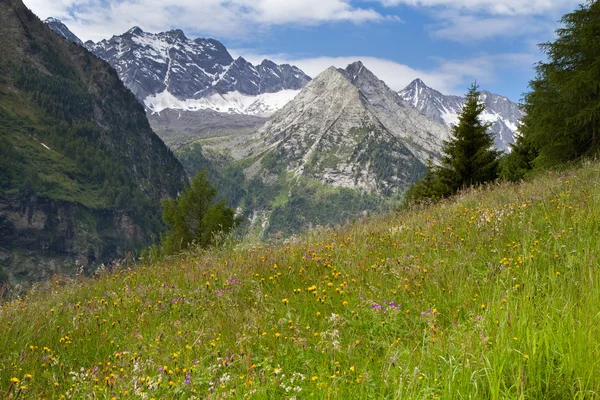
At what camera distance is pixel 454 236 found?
6.49 metres

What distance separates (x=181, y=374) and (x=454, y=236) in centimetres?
474

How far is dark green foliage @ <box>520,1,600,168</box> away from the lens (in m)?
18.6

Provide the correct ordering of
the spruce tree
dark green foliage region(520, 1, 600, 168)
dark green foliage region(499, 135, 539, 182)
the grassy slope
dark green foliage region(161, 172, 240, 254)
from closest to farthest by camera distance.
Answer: the grassy slope < dark green foliage region(520, 1, 600, 168) < the spruce tree < dark green foliage region(499, 135, 539, 182) < dark green foliage region(161, 172, 240, 254)

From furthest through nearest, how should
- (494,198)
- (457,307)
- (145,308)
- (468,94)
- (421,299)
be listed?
1. (468,94)
2. (494,198)
3. (145,308)
4. (421,299)
5. (457,307)

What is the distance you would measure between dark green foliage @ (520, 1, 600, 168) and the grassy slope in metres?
13.8

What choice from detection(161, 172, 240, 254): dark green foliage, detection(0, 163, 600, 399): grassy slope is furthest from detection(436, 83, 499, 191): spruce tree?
detection(0, 163, 600, 399): grassy slope

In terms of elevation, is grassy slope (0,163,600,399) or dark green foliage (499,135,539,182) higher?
dark green foliage (499,135,539,182)

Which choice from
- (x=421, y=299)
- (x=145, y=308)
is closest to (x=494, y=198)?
(x=421, y=299)

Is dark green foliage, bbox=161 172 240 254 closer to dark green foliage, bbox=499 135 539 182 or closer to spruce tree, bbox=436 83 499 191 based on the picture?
spruce tree, bbox=436 83 499 191

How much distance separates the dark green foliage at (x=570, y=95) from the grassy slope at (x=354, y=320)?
13.8 meters

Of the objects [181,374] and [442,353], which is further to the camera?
[181,374]

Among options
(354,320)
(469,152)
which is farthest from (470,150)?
(354,320)

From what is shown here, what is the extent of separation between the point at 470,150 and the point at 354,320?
2915cm

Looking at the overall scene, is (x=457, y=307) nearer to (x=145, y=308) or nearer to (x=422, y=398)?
(x=422, y=398)
